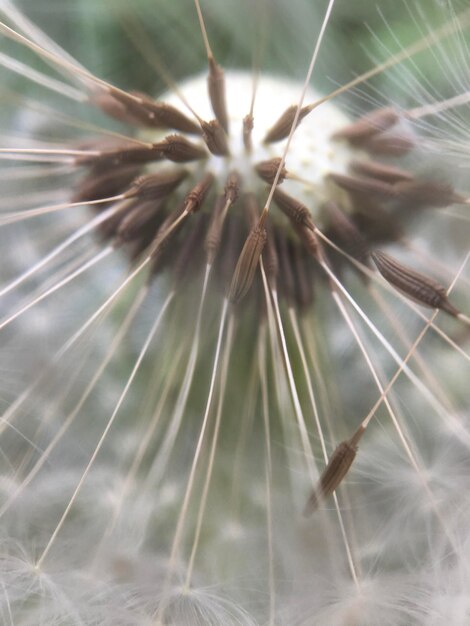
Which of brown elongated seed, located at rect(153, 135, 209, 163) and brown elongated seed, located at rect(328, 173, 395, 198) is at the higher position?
brown elongated seed, located at rect(328, 173, 395, 198)

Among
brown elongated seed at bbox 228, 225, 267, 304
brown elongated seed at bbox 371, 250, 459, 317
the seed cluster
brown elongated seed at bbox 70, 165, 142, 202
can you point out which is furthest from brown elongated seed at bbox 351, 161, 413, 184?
brown elongated seed at bbox 70, 165, 142, 202

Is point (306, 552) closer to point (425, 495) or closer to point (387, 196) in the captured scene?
point (425, 495)

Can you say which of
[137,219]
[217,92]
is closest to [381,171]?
[217,92]

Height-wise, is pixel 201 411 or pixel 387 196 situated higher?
pixel 387 196

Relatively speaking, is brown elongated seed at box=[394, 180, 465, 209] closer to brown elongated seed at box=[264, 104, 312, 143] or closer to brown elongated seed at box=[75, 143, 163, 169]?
brown elongated seed at box=[264, 104, 312, 143]

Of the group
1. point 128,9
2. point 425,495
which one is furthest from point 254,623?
point 128,9

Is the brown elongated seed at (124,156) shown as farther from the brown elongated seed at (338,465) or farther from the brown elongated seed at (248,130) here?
the brown elongated seed at (338,465)
